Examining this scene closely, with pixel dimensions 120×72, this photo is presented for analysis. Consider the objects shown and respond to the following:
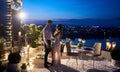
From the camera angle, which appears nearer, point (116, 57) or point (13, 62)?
point (13, 62)

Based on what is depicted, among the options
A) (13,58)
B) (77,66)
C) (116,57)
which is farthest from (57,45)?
(116,57)

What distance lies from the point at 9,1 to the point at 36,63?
4095 mm

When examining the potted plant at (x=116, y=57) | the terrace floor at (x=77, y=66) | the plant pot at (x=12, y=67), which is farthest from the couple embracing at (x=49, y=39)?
the potted plant at (x=116, y=57)

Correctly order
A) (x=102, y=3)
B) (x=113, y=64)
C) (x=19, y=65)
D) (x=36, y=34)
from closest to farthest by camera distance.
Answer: (x=19, y=65), (x=113, y=64), (x=36, y=34), (x=102, y=3)

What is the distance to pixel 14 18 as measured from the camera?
12.8m

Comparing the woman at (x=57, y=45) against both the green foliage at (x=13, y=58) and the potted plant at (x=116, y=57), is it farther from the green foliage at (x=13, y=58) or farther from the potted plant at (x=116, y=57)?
the potted plant at (x=116, y=57)

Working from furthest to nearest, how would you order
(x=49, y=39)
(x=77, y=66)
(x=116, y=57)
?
(x=116, y=57), (x=77, y=66), (x=49, y=39)

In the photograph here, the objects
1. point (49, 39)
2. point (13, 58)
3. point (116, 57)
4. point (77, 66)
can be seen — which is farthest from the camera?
point (116, 57)

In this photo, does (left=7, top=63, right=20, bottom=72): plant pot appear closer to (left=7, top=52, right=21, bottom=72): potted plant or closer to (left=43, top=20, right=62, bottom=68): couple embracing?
(left=7, top=52, right=21, bottom=72): potted plant

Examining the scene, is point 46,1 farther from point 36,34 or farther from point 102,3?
point 102,3

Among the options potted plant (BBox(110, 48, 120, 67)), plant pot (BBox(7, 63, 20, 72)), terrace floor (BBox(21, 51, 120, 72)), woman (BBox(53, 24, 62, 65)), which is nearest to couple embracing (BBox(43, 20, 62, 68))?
woman (BBox(53, 24, 62, 65))

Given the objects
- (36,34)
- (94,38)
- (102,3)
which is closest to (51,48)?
(36,34)

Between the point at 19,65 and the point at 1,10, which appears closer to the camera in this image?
the point at 19,65

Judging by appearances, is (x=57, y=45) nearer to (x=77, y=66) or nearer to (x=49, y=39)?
(x=49, y=39)
